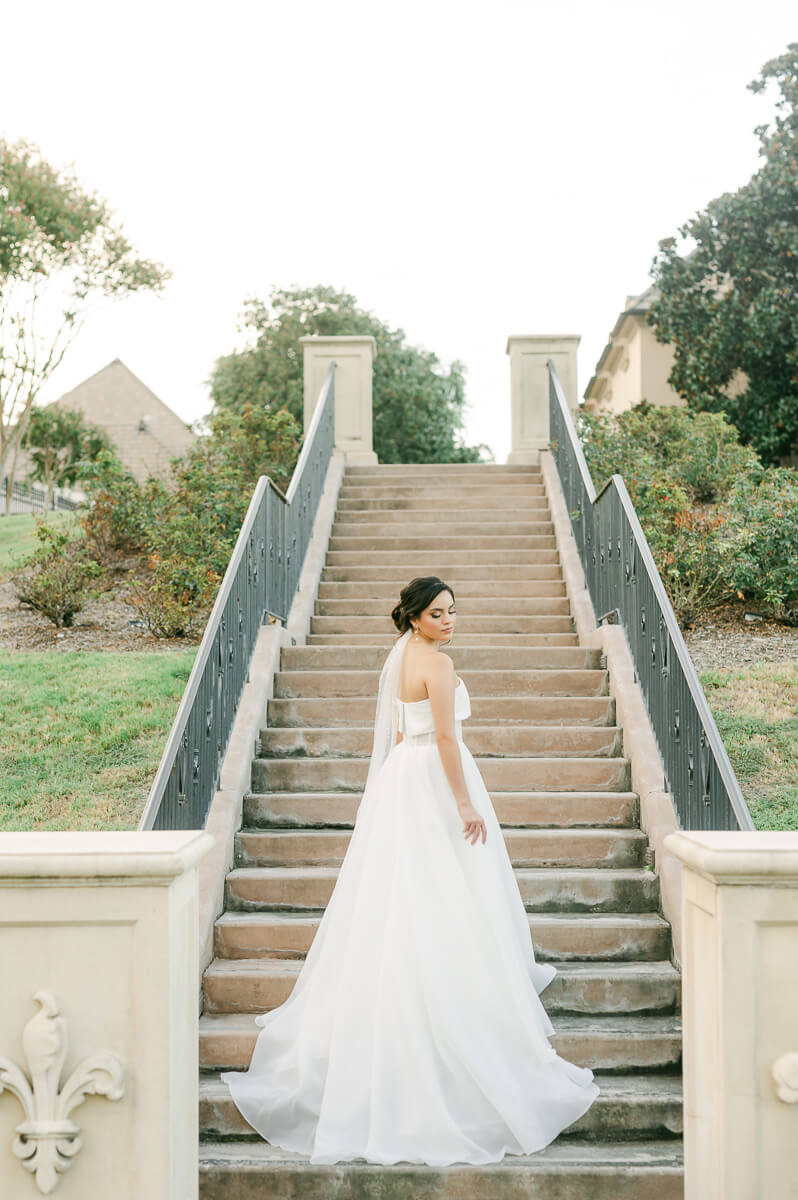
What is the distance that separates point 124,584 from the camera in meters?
13.0

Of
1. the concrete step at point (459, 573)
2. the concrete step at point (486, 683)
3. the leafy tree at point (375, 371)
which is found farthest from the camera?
the leafy tree at point (375, 371)

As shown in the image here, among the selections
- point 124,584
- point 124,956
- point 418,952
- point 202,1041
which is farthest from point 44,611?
point 124,956

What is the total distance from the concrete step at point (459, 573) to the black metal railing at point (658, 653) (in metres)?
0.46

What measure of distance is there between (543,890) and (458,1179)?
175 centimetres

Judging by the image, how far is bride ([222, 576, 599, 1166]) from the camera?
12.3ft

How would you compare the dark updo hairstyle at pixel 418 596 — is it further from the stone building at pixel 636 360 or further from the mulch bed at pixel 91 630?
the stone building at pixel 636 360

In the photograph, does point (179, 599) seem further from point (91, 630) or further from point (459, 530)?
point (459, 530)

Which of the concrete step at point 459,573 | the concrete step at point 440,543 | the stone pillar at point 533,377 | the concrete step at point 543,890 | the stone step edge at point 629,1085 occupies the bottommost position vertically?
the stone step edge at point 629,1085

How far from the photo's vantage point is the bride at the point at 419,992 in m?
3.73

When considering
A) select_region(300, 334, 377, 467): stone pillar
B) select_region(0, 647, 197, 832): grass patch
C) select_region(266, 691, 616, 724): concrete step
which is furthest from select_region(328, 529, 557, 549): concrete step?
select_region(266, 691, 616, 724): concrete step

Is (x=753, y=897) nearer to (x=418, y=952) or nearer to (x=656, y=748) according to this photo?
(x=418, y=952)

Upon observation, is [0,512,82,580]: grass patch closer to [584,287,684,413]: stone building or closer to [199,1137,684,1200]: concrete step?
[584,287,684,413]: stone building

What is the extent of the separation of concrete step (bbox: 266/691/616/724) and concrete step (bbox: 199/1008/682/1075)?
2.41m

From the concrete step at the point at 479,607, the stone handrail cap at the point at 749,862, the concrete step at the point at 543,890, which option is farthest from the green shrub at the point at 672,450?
the stone handrail cap at the point at 749,862
